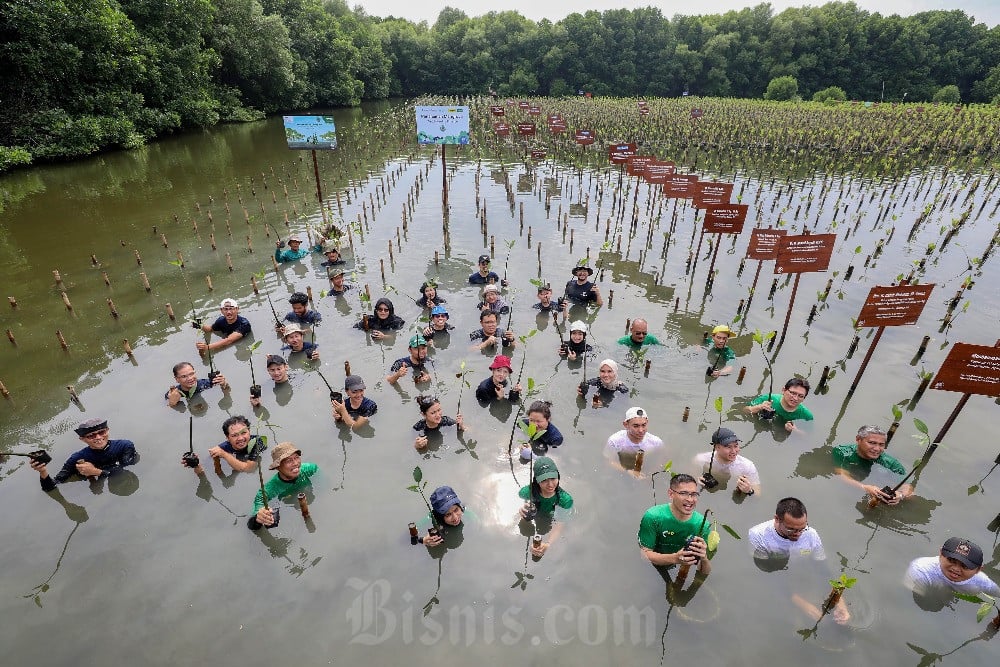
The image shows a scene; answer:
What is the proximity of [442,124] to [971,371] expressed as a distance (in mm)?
15785

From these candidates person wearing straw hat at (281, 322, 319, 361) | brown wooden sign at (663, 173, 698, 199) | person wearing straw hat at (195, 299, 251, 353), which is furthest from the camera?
brown wooden sign at (663, 173, 698, 199)

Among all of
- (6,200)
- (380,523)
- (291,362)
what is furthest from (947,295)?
(6,200)

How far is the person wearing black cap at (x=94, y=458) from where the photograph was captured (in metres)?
7.84

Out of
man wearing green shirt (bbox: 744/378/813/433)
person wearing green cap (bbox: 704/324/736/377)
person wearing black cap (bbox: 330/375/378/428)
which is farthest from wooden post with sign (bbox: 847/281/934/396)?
person wearing black cap (bbox: 330/375/378/428)

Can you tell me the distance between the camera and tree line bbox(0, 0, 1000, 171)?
36531mm

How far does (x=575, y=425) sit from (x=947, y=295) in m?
12.6

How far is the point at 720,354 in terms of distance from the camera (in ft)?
35.8

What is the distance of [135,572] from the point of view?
6789 millimetres

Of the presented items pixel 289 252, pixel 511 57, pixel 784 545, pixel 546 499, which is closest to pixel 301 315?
pixel 289 252

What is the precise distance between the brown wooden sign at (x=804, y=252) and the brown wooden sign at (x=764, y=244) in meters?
0.97

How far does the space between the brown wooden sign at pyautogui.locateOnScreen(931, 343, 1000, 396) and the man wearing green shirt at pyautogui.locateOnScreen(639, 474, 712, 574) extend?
4491 millimetres

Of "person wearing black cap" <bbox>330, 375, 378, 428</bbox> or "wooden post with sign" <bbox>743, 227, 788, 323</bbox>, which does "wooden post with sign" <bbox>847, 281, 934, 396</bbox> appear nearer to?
"wooden post with sign" <bbox>743, 227, 788, 323</bbox>

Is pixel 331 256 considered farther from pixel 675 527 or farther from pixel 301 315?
pixel 675 527

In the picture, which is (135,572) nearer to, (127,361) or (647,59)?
(127,361)
